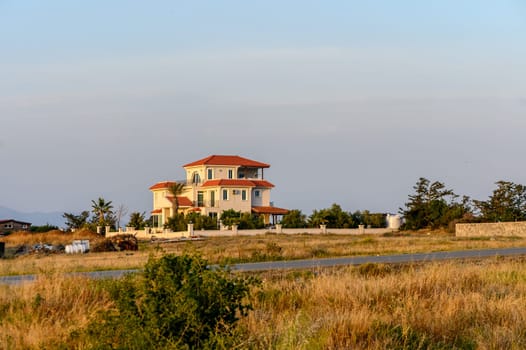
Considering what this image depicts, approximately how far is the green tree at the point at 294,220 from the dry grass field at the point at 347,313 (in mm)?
62951

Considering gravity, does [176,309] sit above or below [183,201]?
below

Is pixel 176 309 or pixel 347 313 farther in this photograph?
pixel 347 313

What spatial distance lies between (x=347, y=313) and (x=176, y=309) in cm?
357

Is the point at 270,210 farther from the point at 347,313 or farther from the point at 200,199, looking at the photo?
the point at 347,313

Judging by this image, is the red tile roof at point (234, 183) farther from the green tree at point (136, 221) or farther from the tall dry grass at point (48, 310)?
the tall dry grass at point (48, 310)

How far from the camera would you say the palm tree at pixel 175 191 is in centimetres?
8876

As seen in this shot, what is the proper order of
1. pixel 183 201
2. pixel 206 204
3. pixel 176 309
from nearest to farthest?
pixel 176 309, pixel 206 204, pixel 183 201

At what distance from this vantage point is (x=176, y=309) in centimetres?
939

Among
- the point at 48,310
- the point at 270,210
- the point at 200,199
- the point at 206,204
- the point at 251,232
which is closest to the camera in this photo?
the point at 48,310

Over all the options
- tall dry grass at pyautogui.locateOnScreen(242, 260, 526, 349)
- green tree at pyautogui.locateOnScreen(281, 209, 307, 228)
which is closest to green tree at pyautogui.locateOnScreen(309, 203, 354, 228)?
green tree at pyautogui.locateOnScreen(281, 209, 307, 228)

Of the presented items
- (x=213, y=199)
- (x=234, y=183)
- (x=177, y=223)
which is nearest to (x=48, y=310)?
(x=177, y=223)

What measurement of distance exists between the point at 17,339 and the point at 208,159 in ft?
271

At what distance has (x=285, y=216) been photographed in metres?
84.9

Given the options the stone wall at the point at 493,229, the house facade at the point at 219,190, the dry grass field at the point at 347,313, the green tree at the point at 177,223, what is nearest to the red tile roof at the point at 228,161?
the house facade at the point at 219,190
